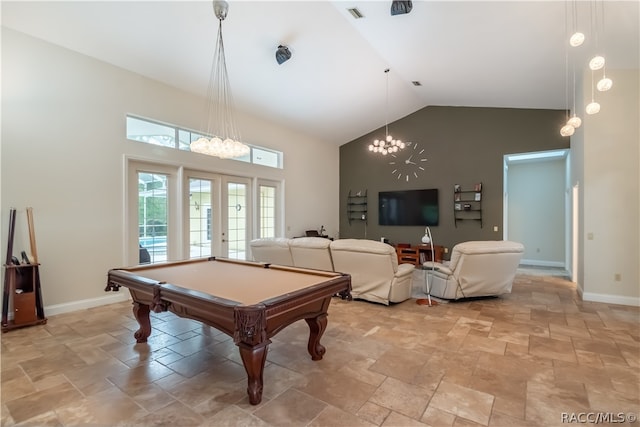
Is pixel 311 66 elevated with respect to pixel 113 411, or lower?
elevated

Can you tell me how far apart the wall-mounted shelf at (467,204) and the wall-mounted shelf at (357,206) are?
8.41 feet

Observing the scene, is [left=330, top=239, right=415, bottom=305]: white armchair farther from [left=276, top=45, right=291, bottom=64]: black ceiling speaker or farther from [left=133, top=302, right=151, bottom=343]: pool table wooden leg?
[left=276, top=45, right=291, bottom=64]: black ceiling speaker

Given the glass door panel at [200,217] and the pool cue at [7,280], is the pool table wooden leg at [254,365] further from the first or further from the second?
the glass door panel at [200,217]

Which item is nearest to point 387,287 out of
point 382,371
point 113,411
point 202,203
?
point 382,371

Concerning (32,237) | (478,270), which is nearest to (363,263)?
(478,270)

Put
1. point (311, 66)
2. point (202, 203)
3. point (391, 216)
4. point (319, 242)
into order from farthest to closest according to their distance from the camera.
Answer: point (391, 216)
point (202, 203)
point (311, 66)
point (319, 242)

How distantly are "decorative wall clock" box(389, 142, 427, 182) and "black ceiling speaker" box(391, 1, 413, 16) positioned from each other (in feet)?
16.3

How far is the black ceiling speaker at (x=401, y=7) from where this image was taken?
12.6 ft

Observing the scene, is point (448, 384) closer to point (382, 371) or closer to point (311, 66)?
point (382, 371)

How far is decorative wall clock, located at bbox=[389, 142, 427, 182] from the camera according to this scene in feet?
28.1

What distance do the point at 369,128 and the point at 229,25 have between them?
5.59 metres

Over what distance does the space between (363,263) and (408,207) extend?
463cm

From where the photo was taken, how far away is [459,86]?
6484 mm

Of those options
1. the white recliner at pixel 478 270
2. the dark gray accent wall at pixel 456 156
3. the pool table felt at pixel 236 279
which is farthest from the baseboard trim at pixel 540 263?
the pool table felt at pixel 236 279
